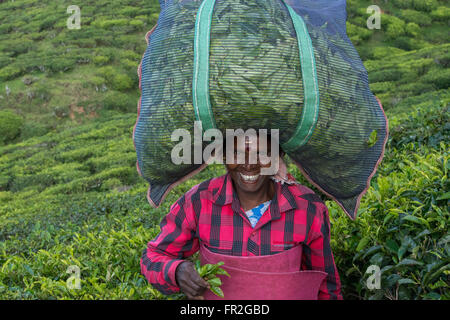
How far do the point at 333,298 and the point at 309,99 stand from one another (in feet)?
2.72

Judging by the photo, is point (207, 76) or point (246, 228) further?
point (246, 228)

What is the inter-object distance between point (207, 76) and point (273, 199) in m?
0.56

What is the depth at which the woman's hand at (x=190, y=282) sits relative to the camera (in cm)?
149

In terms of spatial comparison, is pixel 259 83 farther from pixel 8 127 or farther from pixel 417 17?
pixel 417 17

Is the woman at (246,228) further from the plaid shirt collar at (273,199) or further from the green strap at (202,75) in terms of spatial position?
the green strap at (202,75)

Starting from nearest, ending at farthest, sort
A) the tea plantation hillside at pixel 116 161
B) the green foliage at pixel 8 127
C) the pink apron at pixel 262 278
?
the pink apron at pixel 262 278
the tea plantation hillside at pixel 116 161
the green foliage at pixel 8 127

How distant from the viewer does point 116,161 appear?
8.48 m

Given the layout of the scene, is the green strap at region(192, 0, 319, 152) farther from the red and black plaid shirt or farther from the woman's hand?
the woman's hand

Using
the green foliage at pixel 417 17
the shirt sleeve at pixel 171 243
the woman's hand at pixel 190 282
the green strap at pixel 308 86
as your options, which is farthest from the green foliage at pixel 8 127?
the green foliage at pixel 417 17

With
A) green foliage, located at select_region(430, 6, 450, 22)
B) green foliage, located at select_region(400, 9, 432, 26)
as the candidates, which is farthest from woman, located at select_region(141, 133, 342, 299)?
green foliage, located at select_region(430, 6, 450, 22)

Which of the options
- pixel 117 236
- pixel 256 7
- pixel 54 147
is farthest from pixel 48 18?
pixel 256 7

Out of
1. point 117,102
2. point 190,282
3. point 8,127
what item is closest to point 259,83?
point 190,282

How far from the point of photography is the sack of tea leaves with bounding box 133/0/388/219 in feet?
4.43

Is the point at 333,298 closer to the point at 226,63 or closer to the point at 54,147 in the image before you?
the point at 226,63
